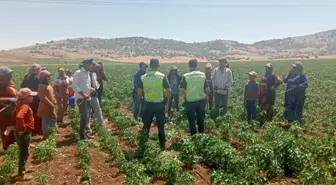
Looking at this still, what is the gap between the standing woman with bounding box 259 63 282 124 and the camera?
11320mm

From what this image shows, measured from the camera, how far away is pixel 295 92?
36.8 feet

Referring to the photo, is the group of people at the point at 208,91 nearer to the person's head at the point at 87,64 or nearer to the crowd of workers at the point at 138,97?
the crowd of workers at the point at 138,97

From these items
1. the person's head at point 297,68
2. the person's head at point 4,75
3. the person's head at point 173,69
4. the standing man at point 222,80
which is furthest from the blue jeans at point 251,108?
the person's head at point 4,75

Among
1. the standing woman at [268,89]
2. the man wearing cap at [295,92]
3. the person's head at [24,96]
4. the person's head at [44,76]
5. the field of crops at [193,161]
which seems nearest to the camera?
the field of crops at [193,161]

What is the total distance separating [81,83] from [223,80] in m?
4.69

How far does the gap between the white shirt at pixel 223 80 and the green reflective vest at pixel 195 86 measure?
8.50 feet

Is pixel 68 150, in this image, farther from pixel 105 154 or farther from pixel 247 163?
pixel 247 163

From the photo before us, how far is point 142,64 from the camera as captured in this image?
10.8 metres

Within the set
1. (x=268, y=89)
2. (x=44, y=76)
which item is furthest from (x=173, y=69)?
(x=44, y=76)

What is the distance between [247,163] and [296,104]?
6.07 meters

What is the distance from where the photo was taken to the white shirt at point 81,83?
9.01m

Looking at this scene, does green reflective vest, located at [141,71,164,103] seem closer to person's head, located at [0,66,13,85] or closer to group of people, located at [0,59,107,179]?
group of people, located at [0,59,107,179]

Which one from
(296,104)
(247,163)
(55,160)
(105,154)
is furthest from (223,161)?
(296,104)

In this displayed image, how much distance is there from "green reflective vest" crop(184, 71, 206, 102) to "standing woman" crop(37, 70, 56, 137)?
378 centimetres
